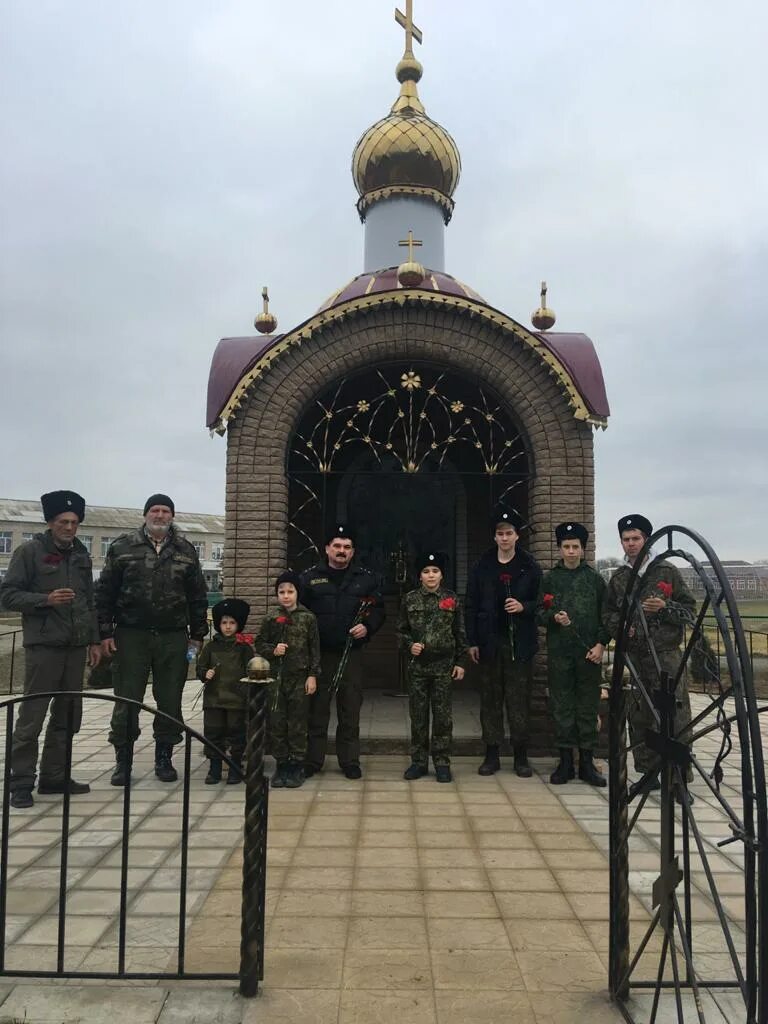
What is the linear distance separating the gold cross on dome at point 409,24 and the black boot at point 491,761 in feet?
30.9

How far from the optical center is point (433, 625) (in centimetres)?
512

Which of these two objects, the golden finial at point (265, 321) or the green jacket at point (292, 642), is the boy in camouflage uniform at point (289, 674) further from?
the golden finial at point (265, 321)

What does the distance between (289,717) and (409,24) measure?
31.6 ft

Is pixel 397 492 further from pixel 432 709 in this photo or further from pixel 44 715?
pixel 44 715

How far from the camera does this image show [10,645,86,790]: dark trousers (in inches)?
179

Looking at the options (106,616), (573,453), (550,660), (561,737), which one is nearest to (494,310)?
(573,453)

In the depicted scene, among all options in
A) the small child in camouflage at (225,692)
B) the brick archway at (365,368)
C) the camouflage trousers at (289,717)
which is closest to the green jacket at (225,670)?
the small child in camouflage at (225,692)

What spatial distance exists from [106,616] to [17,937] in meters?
2.54

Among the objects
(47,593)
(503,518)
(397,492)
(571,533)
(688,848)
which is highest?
(397,492)

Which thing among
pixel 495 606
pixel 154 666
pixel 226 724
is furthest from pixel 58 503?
pixel 495 606

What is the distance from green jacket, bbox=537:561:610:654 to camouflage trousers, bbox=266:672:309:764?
1847mm

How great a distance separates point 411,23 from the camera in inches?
383

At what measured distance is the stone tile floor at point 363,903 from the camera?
2.38 metres

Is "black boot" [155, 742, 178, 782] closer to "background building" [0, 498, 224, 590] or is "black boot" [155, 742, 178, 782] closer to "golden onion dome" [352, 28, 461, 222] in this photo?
"golden onion dome" [352, 28, 461, 222]
